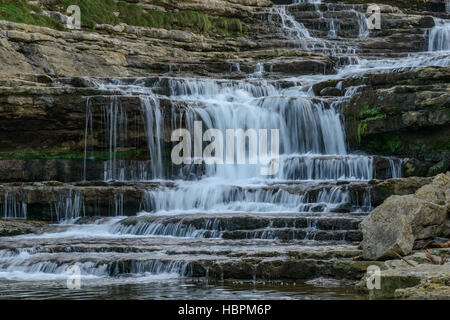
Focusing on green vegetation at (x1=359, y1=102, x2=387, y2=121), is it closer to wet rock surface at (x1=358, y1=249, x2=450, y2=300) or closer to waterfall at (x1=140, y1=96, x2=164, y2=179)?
waterfall at (x1=140, y1=96, x2=164, y2=179)

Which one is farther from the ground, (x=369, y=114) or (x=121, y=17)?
(x=121, y=17)

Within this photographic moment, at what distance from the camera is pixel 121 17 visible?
28938 mm

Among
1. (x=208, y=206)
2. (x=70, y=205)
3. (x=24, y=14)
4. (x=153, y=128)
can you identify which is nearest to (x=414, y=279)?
(x=208, y=206)

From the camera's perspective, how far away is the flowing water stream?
885cm

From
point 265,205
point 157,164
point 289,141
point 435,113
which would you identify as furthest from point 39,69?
point 435,113

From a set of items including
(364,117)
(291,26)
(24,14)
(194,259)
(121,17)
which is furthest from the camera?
(291,26)

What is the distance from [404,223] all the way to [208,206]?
739cm

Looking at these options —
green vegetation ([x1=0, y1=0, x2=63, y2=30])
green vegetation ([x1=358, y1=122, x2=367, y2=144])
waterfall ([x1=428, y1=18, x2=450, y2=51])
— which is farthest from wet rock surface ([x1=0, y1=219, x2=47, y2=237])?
waterfall ([x1=428, y1=18, x2=450, y2=51])

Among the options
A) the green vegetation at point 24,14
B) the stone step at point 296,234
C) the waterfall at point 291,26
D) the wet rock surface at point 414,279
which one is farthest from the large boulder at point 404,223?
the waterfall at point 291,26

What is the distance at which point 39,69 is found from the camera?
22750 mm

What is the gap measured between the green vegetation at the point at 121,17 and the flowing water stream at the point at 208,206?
6.18m

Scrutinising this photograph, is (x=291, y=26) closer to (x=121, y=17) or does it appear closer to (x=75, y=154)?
(x=121, y=17)

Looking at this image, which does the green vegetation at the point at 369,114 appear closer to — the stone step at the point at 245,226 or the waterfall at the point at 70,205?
the stone step at the point at 245,226

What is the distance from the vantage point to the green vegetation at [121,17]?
25188 mm
